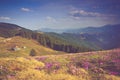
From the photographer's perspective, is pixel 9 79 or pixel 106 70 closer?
pixel 9 79

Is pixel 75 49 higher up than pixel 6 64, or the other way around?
pixel 6 64

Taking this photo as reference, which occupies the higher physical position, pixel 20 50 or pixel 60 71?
pixel 60 71

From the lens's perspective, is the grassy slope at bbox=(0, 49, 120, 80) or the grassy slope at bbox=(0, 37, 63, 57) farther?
the grassy slope at bbox=(0, 37, 63, 57)

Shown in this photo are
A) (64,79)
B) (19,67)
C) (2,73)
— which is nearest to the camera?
(64,79)

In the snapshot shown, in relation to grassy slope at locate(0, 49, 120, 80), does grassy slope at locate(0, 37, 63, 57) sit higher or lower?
lower

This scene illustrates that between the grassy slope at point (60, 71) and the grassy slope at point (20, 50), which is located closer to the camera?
the grassy slope at point (60, 71)

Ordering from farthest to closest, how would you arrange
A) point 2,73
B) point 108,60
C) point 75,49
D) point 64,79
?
point 75,49 < point 108,60 < point 2,73 < point 64,79

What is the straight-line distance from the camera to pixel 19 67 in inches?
672

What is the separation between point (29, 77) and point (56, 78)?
7.32 feet

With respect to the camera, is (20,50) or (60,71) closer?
(60,71)

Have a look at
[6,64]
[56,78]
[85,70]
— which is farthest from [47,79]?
[6,64]

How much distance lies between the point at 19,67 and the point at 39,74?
2.91m

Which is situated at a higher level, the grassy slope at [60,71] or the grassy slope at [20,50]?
the grassy slope at [60,71]

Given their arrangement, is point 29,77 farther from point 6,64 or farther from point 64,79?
point 6,64
